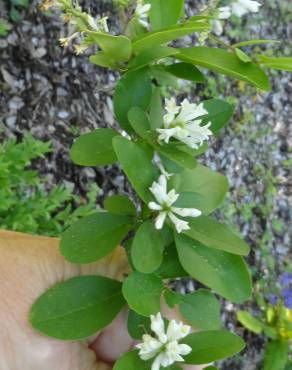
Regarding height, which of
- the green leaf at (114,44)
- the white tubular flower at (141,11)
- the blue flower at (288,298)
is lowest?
the blue flower at (288,298)

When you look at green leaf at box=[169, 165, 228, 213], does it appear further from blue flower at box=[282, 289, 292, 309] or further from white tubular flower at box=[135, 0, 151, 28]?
blue flower at box=[282, 289, 292, 309]

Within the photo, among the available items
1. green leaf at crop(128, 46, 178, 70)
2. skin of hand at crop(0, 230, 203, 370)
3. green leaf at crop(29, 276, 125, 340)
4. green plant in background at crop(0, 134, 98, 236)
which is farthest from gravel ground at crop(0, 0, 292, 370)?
green leaf at crop(128, 46, 178, 70)

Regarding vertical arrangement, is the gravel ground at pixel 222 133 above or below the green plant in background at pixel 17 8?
below

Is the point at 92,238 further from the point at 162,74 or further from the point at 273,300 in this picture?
the point at 273,300

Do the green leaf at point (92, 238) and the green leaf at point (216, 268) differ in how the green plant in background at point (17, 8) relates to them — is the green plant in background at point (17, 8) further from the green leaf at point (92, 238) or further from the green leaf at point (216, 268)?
the green leaf at point (216, 268)

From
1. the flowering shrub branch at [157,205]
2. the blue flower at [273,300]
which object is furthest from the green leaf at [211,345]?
the blue flower at [273,300]

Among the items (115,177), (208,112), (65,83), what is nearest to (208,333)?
(208,112)

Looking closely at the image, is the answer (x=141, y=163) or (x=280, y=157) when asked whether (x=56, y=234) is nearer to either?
(x=141, y=163)
